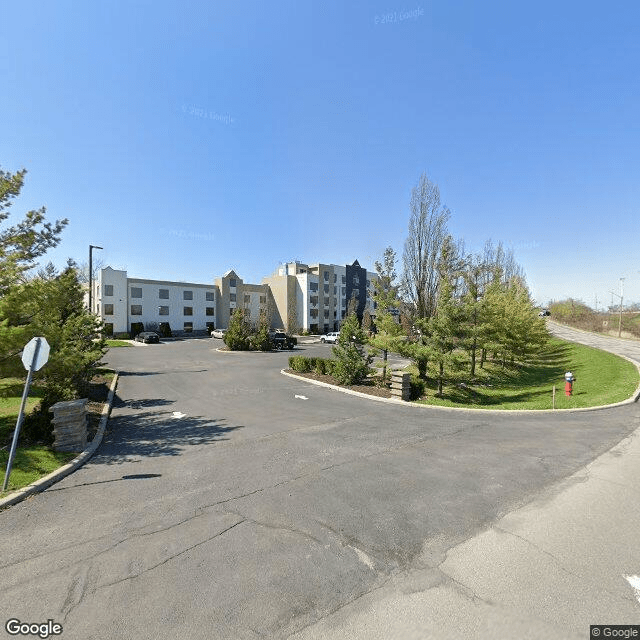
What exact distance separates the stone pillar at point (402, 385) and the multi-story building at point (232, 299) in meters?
31.0

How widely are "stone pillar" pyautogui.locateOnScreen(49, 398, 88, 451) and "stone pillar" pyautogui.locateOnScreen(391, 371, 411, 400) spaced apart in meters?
10.9

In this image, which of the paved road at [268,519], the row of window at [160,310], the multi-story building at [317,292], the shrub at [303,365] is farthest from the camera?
the multi-story building at [317,292]

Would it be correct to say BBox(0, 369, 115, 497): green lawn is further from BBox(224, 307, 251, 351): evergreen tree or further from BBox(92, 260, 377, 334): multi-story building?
BBox(92, 260, 377, 334): multi-story building

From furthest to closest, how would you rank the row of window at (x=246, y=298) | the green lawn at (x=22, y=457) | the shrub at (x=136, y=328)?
the row of window at (x=246, y=298)
the shrub at (x=136, y=328)
the green lawn at (x=22, y=457)

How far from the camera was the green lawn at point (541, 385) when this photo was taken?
48.9 ft

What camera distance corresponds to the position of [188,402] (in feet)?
46.4

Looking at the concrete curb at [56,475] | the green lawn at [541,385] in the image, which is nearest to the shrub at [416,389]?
the green lawn at [541,385]

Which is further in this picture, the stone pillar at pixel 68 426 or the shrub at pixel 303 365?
the shrub at pixel 303 365

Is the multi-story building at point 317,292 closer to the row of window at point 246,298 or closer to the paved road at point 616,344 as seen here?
the row of window at point 246,298

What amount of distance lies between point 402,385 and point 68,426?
11.2 m

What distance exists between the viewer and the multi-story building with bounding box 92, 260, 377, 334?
173ft

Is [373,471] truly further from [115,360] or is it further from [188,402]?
[115,360]

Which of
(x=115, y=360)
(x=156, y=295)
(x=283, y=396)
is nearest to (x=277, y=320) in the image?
(x=156, y=295)

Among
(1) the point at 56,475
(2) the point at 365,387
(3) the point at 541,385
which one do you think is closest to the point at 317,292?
(3) the point at 541,385
